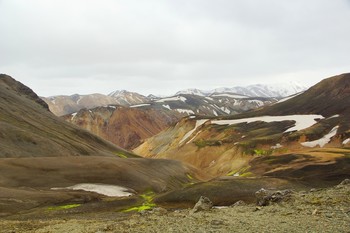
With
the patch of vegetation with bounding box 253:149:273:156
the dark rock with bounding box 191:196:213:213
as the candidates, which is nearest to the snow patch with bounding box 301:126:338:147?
the patch of vegetation with bounding box 253:149:273:156

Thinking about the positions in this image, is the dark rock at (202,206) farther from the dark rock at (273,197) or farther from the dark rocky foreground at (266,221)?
the dark rock at (273,197)

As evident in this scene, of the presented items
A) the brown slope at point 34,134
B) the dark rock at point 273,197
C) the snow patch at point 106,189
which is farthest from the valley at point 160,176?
the dark rock at point 273,197

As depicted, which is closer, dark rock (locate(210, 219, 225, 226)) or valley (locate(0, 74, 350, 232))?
dark rock (locate(210, 219, 225, 226))

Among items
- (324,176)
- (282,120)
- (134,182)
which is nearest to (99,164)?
(134,182)

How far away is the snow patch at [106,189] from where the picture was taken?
81750 mm

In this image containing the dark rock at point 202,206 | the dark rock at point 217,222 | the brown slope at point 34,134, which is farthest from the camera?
the brown slope at point 34,134

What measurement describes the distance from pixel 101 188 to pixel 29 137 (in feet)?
123

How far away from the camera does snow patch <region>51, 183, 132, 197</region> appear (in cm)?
8175

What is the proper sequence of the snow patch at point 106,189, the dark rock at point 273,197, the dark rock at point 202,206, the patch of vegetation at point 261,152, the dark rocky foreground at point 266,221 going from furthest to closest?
the patch of vegetation at point 261,152 → the snow patch at point 106,189 → the dark rock at point 273,197 → the dark rock at point 202,206 → the dark rocky foreground at point 266,221

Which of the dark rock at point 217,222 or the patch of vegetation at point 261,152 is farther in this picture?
the patch of vegetation at point 261,152

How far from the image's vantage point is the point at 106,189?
277 ft

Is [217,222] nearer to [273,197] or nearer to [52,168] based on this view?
[273,197]

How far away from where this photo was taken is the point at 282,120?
195000 millimetres

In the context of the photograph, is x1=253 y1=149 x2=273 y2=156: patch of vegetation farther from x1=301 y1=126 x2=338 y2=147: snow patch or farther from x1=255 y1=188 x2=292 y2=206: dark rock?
x1=255 y1=188 x2=292 y2=206: dark rock
